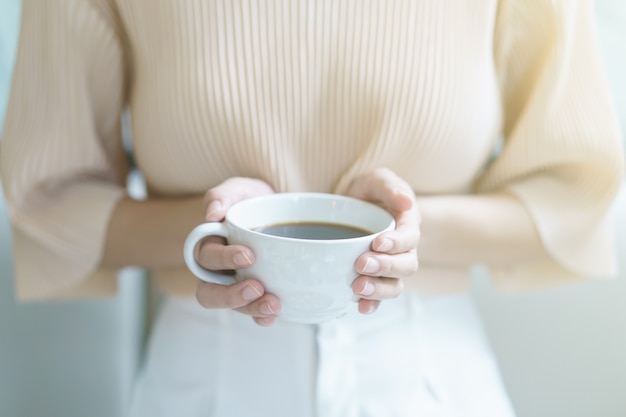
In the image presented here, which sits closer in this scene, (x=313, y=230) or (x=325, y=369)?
(x=313, y=230)

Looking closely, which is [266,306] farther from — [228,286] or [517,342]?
[517,342]

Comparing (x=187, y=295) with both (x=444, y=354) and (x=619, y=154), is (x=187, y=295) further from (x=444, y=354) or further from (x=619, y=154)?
(x=619, y=154)

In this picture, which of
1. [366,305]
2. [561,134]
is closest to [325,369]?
[366,305]

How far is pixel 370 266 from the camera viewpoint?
425 mm

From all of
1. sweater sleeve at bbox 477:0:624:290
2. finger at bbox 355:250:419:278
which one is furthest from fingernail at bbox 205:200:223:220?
sweater sleeve at bbox 477:0:624:290

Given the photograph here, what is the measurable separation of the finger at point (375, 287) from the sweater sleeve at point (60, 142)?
0.32m

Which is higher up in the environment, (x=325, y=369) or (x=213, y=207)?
(x=213, y=207)

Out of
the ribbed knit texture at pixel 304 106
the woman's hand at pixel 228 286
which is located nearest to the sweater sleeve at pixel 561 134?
the ribbed knit texture at pixel 304 106

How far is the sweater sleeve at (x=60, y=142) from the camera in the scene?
0.62 meters

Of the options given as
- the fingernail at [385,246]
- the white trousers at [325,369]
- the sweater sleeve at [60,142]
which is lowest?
the white trousers at [325,369]

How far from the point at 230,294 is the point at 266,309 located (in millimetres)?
28

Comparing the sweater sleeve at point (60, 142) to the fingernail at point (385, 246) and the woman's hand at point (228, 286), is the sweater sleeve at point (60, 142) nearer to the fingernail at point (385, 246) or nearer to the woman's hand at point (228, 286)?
the woman's hand at point (228, 286)

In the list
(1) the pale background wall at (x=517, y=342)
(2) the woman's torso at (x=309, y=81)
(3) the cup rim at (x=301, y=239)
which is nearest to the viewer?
(3) the cup rim at (x=301, y=239)

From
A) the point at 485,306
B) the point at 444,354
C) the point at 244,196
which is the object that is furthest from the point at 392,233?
the point at 485,306
